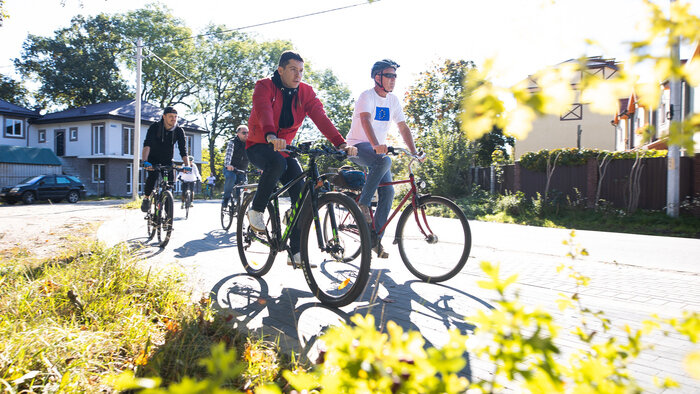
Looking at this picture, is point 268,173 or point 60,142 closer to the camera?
point 268,173

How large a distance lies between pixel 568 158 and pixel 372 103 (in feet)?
39.3

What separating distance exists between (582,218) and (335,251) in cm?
1140

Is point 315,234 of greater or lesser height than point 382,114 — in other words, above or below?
below

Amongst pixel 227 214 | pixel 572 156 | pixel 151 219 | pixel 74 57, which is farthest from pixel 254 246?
pixel 74 57

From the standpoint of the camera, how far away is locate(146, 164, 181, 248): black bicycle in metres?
6.65

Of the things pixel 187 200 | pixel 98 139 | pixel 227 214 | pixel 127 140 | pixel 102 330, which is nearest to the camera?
pixel 102 330

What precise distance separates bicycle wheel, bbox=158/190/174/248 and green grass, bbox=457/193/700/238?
9669mm

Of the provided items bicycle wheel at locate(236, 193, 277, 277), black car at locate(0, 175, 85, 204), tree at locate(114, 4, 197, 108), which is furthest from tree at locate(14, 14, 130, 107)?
bicycle wheel at locate(236, 193, 277, 277)

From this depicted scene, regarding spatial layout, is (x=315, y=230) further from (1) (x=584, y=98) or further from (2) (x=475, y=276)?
(1) (x=584, y=98)

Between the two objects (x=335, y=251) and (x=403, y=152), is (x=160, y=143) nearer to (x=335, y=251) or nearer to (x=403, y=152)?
(x=403, y=152)

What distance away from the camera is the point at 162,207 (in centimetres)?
679

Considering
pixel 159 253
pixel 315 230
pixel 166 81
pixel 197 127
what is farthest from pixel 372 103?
pixel 166 81

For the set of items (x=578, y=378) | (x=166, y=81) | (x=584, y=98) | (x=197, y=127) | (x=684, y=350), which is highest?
(x=166, y=81)

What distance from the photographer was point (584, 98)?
0.88m
